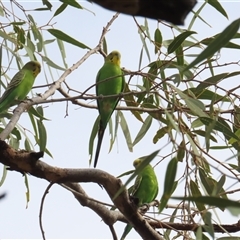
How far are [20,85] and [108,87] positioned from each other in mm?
336

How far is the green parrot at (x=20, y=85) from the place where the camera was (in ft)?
5.62

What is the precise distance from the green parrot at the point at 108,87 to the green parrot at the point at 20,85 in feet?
0.83

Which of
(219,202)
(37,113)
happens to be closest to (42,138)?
(37,113)

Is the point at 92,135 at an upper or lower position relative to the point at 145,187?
upper

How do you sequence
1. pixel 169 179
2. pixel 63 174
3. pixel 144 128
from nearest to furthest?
pixel 169 179 < pixel 63 174 < pixel 144 128

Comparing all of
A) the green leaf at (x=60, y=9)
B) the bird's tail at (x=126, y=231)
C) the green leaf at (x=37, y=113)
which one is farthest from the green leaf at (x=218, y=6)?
the bird's tail at (x=126, y=231)

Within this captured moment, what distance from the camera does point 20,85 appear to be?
1814mm

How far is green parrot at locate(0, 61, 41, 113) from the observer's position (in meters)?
1.71

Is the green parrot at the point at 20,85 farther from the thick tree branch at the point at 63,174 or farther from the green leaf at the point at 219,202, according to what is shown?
the green leaf at the point at 219,202

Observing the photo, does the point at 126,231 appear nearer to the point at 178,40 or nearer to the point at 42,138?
the point at 42,138

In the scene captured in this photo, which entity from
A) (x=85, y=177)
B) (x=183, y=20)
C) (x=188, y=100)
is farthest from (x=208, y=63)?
(x=183, y=20)

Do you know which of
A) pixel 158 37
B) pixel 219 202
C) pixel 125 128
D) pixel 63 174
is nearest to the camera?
pixel 219 202

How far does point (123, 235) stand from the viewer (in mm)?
1618

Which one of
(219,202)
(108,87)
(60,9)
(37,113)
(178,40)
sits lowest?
(219,202)
